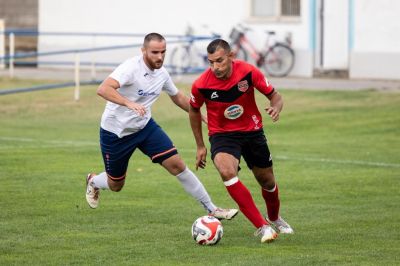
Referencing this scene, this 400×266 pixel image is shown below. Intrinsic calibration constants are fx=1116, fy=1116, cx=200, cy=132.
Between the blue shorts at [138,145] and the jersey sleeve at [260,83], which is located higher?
the jersey sleeve at [260,83]

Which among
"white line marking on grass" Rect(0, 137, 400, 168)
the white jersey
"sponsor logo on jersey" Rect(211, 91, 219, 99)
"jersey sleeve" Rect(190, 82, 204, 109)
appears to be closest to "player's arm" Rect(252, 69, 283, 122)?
"sponsor logo on jersey" Rect(211, 91, 219, 99)

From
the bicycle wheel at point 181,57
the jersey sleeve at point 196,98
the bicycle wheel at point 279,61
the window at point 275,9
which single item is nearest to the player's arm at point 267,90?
the jersey sleeve at point 196,98

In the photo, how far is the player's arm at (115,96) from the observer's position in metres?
10.5

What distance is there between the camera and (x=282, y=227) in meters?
10.8

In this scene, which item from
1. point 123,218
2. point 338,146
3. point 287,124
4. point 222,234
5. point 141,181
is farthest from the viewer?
point 287,124

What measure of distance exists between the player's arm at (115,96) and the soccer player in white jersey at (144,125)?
0.04 ft

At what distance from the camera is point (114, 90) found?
35.4 ft

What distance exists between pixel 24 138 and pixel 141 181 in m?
6.60

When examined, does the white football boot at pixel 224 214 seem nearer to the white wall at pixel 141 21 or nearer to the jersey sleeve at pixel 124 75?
the jersey sleeve at pixel 124 75

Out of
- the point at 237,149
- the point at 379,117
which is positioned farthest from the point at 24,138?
the point at 237,149

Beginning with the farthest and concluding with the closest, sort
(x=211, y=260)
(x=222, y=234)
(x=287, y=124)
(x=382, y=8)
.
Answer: (x=382, y=8), (x=287, y=124), (x=222, y=234), (x=211, y=260)

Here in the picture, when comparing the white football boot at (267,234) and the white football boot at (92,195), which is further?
the white football boot at (92,195)

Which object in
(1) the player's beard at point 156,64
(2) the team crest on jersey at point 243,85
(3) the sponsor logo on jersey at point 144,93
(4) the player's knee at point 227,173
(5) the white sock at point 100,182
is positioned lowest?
(5) the white sock at point 100,182

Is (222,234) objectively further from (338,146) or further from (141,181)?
(338,146)
